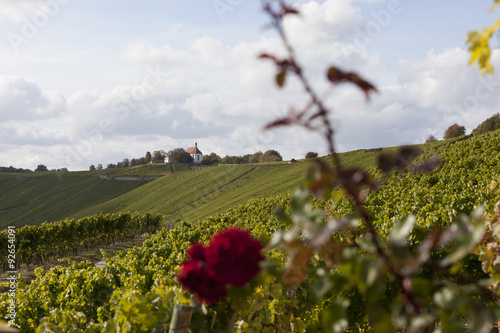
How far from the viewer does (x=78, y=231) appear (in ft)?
92.9

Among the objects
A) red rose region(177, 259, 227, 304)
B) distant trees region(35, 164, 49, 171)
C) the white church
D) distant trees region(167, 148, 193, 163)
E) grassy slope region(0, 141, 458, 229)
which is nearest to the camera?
red rose region(177, 259, 227, 304)

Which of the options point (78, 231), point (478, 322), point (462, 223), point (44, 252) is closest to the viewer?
point (478, 322)

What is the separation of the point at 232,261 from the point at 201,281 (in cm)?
24

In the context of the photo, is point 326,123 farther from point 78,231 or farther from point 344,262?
point 78,231

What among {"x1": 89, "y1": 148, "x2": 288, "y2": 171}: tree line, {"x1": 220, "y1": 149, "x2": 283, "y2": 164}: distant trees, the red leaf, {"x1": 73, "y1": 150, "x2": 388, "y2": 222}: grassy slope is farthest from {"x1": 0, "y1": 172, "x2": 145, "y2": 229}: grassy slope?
the red leaf

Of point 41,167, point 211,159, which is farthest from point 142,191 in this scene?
point 41,167

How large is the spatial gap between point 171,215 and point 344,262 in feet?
196

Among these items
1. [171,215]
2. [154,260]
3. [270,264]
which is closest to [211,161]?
[171,215]

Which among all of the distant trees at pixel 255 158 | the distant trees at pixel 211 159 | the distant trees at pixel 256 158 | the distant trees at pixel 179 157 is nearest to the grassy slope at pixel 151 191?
the distant trees at pixel 179 157

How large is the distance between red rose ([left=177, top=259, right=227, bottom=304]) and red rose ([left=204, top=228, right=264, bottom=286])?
11 cm

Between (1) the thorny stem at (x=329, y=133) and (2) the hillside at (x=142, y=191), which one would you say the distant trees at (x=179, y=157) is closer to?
(2) the hillside at (x=142, y=191)

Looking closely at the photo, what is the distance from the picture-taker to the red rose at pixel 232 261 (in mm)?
1746

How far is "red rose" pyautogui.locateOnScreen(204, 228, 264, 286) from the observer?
1746 mm

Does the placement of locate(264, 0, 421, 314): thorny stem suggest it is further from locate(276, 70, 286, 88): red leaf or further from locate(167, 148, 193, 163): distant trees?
locate(167, 148, 193, 163): distant trees
